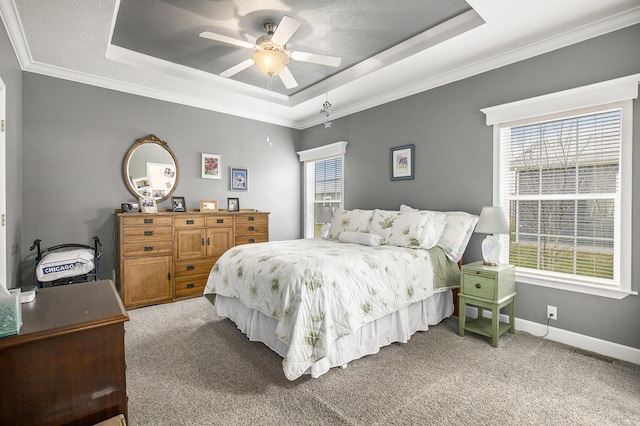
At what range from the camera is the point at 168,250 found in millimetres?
3822

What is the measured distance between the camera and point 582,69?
8.66 feet

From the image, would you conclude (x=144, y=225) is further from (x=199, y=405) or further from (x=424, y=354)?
(x=424, y=354)

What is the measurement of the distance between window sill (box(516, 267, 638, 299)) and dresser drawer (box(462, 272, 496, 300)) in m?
0.54

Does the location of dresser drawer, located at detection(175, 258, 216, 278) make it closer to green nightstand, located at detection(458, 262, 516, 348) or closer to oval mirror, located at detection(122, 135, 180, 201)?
oval mirror, located at detection(122, 135, 180, 201)

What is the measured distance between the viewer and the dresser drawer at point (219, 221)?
Answer: 4.16 m

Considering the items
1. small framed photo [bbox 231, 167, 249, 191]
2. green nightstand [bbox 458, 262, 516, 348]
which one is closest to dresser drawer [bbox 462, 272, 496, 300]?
green nightstand [bbox 458, 262, 516, 348]

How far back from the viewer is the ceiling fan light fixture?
2629 mm

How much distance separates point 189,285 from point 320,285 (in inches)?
99.6

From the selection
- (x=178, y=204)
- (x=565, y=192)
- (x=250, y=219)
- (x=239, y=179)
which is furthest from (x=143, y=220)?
(x=565, y=192)

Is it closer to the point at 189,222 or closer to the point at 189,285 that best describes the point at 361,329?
the point at 189,285

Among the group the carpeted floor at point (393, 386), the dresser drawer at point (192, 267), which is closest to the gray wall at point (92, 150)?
the dresser drawer at point (192, 267)

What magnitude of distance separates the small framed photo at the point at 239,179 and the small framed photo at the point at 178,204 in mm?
828

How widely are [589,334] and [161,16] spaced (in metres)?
4.43

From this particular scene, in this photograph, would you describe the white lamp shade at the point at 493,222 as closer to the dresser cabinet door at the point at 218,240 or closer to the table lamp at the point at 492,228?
the table lamp at the point at 492,228
